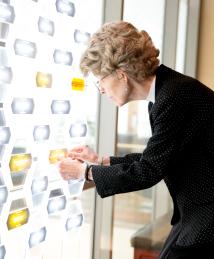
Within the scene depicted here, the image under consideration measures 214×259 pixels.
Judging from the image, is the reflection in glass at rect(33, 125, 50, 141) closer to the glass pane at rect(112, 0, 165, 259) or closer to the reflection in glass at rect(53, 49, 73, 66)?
the reflection in glass at rect(53, 49, 73, 66)

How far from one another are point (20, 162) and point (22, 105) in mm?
221

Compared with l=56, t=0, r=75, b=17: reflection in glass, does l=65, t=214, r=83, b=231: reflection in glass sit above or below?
below

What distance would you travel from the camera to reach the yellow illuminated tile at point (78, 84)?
212 centimetres

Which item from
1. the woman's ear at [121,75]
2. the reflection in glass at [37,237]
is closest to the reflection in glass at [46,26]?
the woman's ear at [121,75]

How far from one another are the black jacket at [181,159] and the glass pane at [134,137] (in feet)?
4.71

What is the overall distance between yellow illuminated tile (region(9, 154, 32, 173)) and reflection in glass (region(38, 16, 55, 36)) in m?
0.50

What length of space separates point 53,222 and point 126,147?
146cm

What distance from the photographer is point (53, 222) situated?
6.81 feet

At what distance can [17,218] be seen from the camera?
178 cm

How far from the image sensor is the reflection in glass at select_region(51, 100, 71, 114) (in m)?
1.96

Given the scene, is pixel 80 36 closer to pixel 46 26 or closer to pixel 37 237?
pixel 46 26

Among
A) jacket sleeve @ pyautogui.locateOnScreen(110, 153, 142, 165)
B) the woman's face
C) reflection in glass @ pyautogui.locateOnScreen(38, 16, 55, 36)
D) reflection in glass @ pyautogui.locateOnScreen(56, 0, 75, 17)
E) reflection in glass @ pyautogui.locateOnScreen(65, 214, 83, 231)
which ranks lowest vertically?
reflection in glass @ pyautogui.locateOnScreen(65, 214, 83, 231)

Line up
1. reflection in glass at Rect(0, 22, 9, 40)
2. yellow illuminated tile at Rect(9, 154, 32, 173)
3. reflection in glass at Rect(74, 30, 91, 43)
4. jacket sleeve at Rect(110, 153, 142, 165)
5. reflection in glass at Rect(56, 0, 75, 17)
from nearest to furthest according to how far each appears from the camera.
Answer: reflection in glass at Rect(0, 22, 9, 40)
yellow illuminated tile at Rect(9, 154, 32, 173)
jacket sleeve at Rect(110, 153, 142, 165)
reflection in glass at Rect(56, 0, 75, 17)
reflection in glass at Rect(74, 30, 91, 43)

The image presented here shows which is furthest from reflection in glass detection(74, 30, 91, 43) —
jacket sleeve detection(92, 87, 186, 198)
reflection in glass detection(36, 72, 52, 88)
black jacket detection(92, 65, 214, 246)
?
jacket sleeve detection(92, 87, 186, 198)
